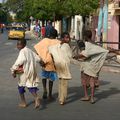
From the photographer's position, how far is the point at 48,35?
10.9m

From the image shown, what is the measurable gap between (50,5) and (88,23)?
9.05 meters

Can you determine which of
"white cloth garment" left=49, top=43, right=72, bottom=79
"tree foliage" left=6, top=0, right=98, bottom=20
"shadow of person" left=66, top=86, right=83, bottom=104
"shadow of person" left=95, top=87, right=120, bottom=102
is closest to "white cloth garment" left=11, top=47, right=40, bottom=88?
"white cloth garment" left=49, top=43, right=72, bottom=79

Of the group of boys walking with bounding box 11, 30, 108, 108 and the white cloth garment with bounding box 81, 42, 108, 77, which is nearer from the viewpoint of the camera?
the group of boys walking with bounding box 11, 30, 108, 108

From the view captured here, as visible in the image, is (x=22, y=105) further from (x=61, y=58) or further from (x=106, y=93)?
(x=106, y=93)

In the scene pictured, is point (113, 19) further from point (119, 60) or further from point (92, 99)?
point (92, 99)

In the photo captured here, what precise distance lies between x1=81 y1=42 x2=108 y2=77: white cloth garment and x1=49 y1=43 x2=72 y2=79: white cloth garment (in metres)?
0.40

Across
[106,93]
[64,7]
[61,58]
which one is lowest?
[106,93]

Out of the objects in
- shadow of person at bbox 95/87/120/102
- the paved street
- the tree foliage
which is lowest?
shadow of person at bbox 95/87/120/102

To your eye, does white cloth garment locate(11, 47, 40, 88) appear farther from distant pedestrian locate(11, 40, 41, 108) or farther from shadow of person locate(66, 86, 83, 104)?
shadow of person locate(66, 86, 83, 104)

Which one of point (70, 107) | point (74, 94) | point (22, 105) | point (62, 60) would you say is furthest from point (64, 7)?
point (22, 105)

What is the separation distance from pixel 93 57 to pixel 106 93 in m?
1.90

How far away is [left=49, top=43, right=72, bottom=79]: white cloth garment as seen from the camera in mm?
10281

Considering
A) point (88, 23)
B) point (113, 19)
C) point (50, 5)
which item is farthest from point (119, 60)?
point (88, 23)

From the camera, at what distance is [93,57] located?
1063 cm
